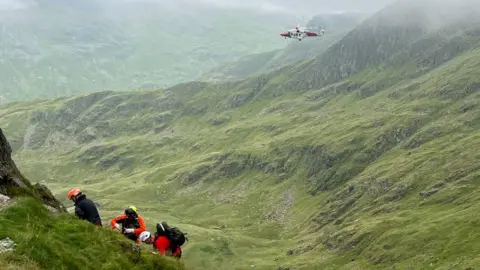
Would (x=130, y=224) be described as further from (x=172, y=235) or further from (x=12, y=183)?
(x=12, y=183)

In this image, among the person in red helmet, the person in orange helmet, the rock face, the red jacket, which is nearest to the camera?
the rock face

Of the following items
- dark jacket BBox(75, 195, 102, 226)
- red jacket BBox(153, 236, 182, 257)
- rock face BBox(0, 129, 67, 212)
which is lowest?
red jacket BBox(153, 236, 182, 257)

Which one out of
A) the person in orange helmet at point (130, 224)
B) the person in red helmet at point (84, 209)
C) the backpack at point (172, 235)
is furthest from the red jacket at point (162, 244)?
the person in red helmet at point (84, 209)

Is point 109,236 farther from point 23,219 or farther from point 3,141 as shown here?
point 3,141

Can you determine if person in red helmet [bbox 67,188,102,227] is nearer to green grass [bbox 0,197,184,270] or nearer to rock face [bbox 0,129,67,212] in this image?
rock face [bbox 0,129,67,212]

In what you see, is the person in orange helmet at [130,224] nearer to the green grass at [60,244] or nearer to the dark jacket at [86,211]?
the dark jacket at [86,211]

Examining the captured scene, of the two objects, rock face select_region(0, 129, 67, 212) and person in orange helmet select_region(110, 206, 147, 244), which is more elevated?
rock face select_region(0, 129, 67, 212)

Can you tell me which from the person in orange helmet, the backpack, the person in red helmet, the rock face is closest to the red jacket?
the backpack
